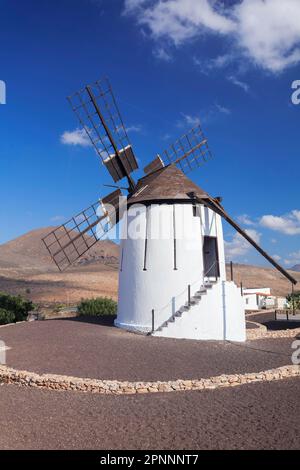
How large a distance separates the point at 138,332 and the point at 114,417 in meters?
10.0

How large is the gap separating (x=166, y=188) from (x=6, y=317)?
12851mm

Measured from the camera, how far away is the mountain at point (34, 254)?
122 m

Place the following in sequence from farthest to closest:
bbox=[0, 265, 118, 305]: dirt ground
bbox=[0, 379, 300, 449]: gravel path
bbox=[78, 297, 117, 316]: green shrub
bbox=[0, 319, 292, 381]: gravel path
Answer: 1. bbox=[0, 265, 118, 305]: dirt ground
2. bbox=[78, 297, 117, 316]: green shrub
3. bbox=[0, 319, 292, 381]: gravel path
4. bbox=[0, 379, 300, 449]: gravel path

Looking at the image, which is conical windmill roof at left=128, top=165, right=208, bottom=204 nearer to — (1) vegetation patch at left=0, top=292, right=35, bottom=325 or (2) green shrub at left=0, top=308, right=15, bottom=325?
(2) green shrub at left=0, top=308, right=15, bottom=325

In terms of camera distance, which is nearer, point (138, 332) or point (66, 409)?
point (66, 409)

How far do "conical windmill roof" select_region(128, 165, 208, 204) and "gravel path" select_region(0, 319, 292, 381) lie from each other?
20.3ft

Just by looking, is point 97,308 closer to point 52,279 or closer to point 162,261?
point 162,261

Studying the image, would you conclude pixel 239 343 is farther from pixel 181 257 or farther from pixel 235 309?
pixel 181 257

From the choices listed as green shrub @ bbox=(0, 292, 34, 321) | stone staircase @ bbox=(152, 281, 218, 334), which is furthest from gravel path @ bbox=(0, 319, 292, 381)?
green shrub @ bbox=(0, 292, 34, 321)

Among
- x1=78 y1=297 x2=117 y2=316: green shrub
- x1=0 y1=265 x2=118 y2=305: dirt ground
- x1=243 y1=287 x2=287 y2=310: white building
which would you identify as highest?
x1=0 y1=265 x2=118 y2=305: dirt ground

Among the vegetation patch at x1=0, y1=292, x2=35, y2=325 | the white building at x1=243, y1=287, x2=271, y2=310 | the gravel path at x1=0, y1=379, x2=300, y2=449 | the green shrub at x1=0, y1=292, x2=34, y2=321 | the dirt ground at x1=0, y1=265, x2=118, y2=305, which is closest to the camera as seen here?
the gravel path at x1=0, y1=379, x2=300, y2=449

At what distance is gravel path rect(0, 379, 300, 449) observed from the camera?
6.68 m

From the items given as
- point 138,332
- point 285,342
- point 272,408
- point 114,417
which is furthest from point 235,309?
point 114,417

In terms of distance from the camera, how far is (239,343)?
16.1 meters
